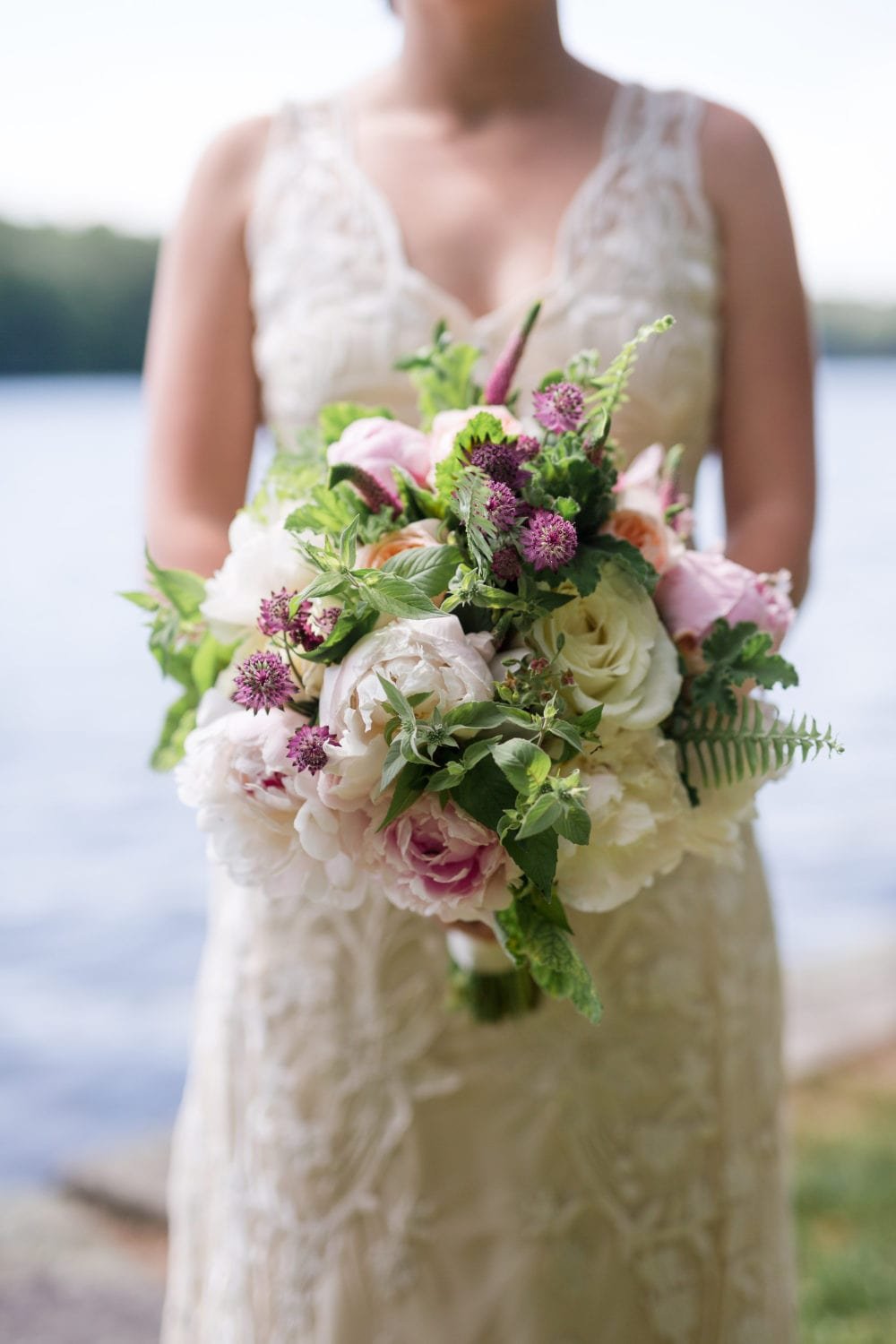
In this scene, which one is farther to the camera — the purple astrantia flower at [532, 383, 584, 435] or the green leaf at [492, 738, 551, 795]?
the purple astrantia flower at [532, 383, 584, 435]

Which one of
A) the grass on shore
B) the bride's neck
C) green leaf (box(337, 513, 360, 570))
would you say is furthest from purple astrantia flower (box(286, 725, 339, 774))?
the grass on shore

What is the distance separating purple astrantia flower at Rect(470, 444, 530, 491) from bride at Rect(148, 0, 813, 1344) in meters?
0.52

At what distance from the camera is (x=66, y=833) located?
6.65 metres

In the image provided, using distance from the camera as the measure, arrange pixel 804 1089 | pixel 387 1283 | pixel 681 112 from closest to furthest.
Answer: pixel 387 1283
pixel 681 112
pixel 804 1089

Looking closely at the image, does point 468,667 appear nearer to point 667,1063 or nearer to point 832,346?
point 667,1063

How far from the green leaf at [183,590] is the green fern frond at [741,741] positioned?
414mm

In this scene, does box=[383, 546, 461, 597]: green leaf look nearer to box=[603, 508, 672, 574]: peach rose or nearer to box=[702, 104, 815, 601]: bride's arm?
box=[603, 508, 672, 574]: peach rose

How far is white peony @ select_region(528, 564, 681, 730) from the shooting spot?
968 millimetres

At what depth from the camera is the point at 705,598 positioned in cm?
106

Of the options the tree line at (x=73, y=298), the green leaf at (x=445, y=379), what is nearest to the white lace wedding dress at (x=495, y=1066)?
the green leaf at (x=445, y=379)

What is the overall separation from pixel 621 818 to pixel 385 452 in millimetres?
333

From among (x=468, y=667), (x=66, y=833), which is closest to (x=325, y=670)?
(x=468, y=667)

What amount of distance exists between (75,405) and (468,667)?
2016cm

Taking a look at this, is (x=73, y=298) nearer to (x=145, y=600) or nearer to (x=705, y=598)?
(x=145, y=600)
